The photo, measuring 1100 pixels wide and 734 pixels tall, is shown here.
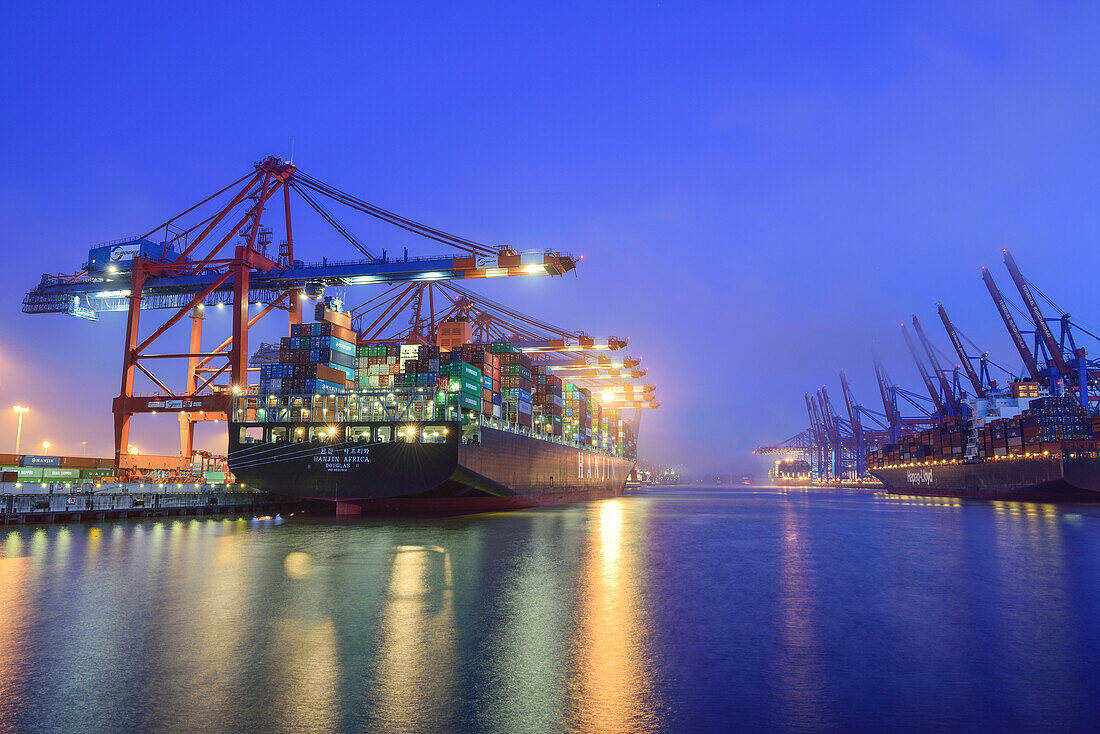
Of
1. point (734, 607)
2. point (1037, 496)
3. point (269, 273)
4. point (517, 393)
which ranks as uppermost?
point (269, 273)

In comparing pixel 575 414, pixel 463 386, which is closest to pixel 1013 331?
pixel 575 414

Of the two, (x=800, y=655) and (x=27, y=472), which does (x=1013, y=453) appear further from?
(x=27, y=472)

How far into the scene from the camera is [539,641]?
406 inches

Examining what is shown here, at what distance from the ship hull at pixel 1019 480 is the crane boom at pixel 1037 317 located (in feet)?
44.9

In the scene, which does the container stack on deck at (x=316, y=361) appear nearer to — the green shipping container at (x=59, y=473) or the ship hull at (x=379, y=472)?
the ship hull at (x=379, y=472)

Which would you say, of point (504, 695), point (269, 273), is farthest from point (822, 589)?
point (269, 273)

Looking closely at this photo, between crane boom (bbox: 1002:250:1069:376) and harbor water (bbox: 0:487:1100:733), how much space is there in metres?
67.9

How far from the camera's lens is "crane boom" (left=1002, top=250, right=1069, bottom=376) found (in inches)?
2990

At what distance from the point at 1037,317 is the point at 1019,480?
2082cm

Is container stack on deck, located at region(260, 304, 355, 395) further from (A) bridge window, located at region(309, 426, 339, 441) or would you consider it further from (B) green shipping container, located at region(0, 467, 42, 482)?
(B) green shipping container, located at region(0, 467, 42, 482)

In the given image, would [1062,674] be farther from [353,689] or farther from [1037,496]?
[1037,496]

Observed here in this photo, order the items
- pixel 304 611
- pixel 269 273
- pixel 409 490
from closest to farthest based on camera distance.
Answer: pixel 304 611
pixel 409 490
pixel 269 273

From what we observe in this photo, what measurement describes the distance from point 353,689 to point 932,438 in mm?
108831

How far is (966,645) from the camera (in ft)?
34.7
